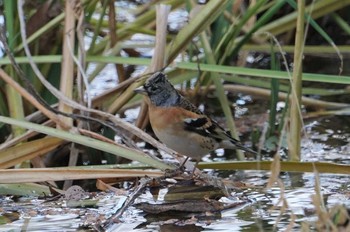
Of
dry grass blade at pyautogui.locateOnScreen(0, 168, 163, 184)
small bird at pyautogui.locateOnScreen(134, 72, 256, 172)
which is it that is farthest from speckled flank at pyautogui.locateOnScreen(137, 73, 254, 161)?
dry grass blade at pyautogui.locateOnScreen(0, 168, 163, 184)

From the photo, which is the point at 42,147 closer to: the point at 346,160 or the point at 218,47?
the point at 218,47

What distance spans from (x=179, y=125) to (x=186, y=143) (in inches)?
3.7

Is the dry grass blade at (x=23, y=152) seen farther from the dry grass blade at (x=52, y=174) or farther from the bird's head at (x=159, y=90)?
the bird's head at (x=159, y=90)

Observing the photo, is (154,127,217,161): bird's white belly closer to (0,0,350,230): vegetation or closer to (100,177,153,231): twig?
(0,0,350,230): vegetation

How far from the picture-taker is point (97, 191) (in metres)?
4.21

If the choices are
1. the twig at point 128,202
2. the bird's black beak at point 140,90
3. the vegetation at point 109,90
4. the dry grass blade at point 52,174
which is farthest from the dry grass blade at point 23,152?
the twig at point 128,202

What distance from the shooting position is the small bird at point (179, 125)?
4.27m

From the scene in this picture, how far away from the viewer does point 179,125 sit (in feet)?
14.2

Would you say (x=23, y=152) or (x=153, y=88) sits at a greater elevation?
(x=153, y=88)

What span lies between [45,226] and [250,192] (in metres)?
0.92

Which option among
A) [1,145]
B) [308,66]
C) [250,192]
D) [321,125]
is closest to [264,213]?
[250,192]

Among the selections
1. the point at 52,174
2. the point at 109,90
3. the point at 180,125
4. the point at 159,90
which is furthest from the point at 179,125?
the point at 52,174

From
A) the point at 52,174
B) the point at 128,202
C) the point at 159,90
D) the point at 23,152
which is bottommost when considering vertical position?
the point at 128,202

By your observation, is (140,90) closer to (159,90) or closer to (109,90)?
→ (159,90)
